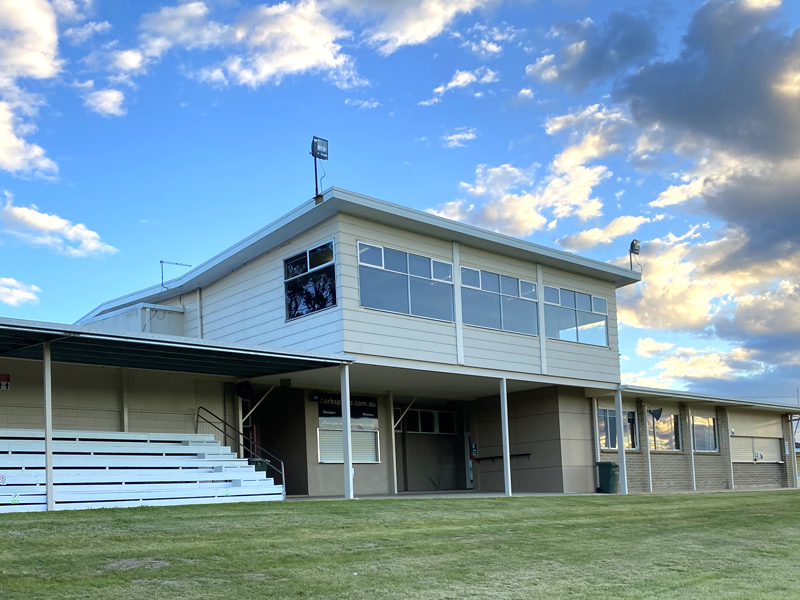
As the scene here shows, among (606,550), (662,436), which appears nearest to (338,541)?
(606,550)

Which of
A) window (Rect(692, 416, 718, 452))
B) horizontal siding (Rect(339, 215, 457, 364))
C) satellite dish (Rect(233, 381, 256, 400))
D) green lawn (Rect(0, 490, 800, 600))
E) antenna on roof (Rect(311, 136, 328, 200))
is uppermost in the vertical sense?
antenna on roof (Rect(311, 136, 328, 200))

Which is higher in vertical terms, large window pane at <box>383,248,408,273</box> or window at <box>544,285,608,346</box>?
large window pane at <box>383,248,408,273</box>

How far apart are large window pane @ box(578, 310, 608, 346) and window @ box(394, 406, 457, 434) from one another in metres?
5.05

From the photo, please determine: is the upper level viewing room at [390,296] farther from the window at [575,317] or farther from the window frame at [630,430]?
the window frame at [630,430]

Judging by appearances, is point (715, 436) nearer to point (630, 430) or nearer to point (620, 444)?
point (630, 430)

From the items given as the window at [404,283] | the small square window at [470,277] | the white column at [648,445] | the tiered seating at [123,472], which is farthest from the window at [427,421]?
the tiered seating at [123,472]

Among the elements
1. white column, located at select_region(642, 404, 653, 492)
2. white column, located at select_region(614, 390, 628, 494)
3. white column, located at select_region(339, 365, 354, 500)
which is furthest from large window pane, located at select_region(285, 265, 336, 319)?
white column, located at select_region(642, 404, 653, 492)

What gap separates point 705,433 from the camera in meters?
29.5

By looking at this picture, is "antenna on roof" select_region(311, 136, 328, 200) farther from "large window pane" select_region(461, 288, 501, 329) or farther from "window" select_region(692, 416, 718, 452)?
"window" select_region(692, 416, 718, 452)

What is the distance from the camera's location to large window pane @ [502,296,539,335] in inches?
836

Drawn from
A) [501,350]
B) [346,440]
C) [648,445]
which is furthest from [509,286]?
[648,445]

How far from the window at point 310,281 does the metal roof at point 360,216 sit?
580 millimetres

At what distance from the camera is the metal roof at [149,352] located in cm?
1280

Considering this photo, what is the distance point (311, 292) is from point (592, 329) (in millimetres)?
9088
